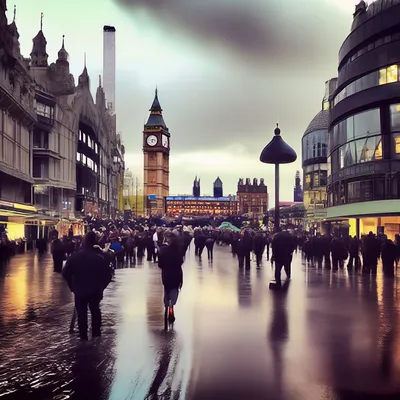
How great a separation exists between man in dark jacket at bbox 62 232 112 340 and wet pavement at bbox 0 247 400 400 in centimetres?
51

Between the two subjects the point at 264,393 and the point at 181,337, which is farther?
the point at 181,337

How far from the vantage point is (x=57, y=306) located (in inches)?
470

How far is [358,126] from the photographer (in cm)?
4956

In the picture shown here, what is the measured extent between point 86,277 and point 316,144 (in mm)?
89211

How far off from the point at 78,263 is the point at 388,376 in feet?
15.4

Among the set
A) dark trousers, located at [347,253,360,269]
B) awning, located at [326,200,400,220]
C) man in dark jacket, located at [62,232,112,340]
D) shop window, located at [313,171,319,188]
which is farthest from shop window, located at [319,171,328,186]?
man in dark jacket, located at [62,232,112,340]

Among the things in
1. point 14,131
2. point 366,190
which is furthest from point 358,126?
point 14,131

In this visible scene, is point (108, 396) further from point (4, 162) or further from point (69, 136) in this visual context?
point (69, 136)

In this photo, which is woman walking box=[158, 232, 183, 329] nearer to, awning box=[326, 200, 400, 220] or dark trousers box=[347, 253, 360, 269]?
dark trousers box=[347, 253, 360, 269]

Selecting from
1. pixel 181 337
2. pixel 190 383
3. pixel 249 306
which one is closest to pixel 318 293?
pixel 249 306

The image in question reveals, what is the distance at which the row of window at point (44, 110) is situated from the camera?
6150cm

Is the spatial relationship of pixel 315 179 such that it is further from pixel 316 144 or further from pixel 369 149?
pixel 369 149

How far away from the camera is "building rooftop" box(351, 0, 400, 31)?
47.3 metres

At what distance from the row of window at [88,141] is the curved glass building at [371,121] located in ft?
135
